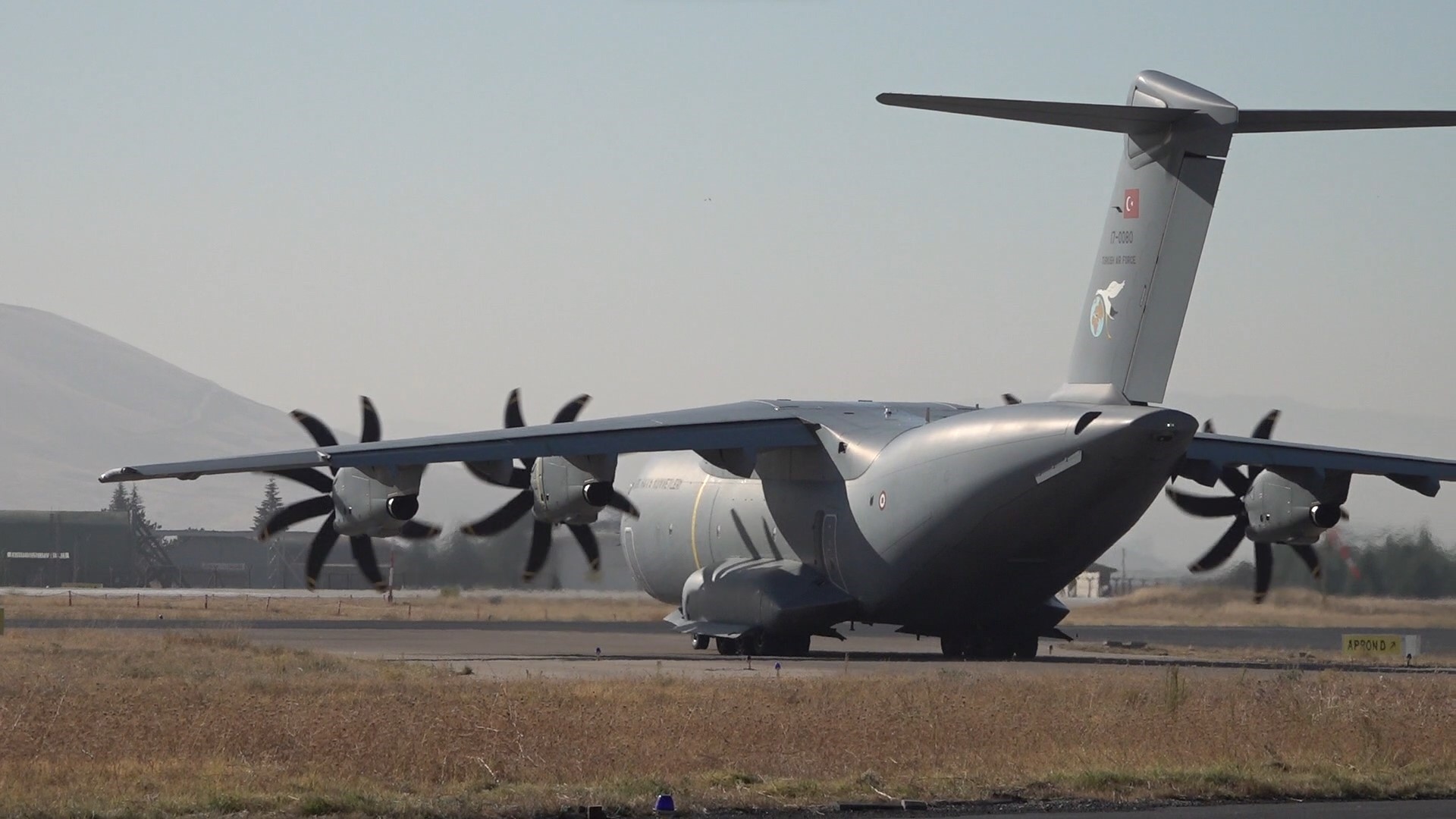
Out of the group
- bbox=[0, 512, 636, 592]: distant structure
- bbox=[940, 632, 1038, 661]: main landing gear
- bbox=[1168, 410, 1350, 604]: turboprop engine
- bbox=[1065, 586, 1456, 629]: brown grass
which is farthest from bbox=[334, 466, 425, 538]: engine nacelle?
bbox=[0, 512, 636, 592]: distant structure

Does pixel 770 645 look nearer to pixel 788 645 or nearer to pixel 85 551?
pixel 788 645

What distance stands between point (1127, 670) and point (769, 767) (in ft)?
36.6

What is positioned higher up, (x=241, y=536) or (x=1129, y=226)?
(x=1129, y=226)

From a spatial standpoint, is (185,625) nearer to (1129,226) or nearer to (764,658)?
(764,658)

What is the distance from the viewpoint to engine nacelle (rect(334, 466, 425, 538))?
25094 millimetres

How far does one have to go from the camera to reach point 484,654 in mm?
26828

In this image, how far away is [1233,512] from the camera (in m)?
28.1

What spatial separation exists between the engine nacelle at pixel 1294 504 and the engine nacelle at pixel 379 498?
12418 millimetres

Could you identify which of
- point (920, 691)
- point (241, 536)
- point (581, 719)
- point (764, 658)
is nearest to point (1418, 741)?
point (920, 691)

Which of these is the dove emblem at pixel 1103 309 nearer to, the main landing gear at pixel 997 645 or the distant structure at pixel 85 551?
the main landing gear at pixel 997 645

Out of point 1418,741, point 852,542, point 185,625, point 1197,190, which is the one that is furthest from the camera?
point 185,625

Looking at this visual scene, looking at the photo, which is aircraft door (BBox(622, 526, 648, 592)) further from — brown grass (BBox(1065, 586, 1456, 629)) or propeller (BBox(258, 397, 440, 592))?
brown grass (BBox(1065, 586, 1456, 629))

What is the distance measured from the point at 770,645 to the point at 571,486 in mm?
4096

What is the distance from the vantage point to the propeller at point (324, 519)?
27.3 meters
